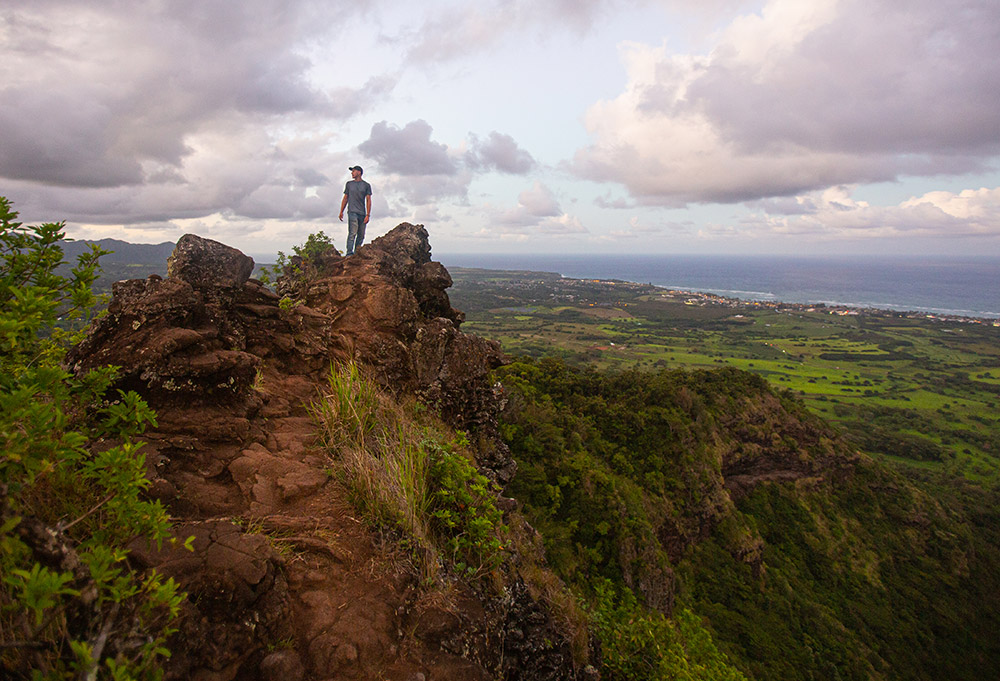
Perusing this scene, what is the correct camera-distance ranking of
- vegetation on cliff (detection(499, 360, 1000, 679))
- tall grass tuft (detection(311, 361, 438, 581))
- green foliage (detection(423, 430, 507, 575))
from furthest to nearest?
vegetation on cliff (detection(499, 360, 1000, 679)) < green foliage (detection(423, 430, 507, 575)) < tall grass tuft (detection(311, 361, 438, 581))

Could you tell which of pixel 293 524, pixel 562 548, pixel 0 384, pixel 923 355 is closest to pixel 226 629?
pixel 293 524

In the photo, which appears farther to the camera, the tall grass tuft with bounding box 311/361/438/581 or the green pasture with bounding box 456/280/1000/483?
the green pasture with bounding box 456/280/1000/483

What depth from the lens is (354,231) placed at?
12.2m

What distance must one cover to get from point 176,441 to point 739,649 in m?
25.3

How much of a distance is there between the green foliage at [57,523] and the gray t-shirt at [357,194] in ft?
31.0

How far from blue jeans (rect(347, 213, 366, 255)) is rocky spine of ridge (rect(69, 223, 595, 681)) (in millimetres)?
4028

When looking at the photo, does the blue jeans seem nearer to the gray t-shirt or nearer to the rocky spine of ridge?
the gray t-shirt

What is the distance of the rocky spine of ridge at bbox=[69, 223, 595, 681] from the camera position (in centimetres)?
298

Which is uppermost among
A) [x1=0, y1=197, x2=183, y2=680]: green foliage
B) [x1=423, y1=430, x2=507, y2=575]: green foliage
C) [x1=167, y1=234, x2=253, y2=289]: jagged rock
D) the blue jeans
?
the blue jeans

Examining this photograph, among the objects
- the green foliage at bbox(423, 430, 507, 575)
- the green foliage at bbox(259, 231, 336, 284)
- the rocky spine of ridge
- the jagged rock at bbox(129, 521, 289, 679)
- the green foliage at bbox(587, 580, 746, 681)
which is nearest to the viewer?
the jagged rock at bbox(129, 521, 289, 679)

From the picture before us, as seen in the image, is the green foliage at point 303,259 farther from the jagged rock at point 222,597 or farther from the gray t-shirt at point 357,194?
the jagged rock at point 222,597

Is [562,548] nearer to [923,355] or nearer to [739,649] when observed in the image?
[739,649]

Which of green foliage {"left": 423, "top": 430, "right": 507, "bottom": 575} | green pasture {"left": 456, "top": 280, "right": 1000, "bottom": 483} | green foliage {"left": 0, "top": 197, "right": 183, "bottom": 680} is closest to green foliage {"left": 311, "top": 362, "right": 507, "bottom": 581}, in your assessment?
green foliage {"left": 423, "top": 430, "right": 507, "bottom": 575}

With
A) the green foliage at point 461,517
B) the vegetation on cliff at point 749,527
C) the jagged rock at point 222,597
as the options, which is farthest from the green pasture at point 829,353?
the jagged rock at point 222,597
